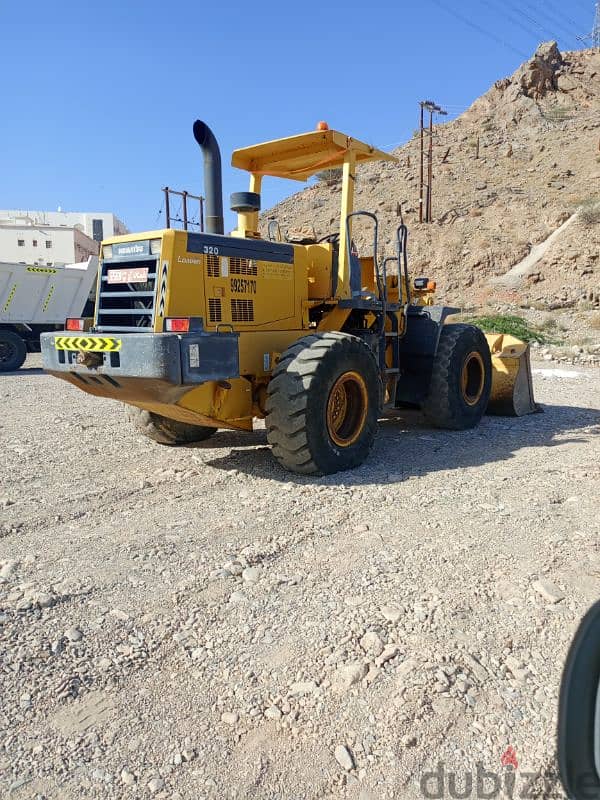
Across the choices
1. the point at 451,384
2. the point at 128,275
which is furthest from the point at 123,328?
the point at 451,384

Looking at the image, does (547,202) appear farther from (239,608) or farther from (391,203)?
(239,608)

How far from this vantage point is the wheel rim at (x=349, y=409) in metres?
5.97

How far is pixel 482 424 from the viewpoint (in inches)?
325

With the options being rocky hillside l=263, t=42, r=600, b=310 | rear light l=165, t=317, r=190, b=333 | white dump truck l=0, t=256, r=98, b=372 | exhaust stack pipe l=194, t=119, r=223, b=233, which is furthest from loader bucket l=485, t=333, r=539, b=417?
rocky hillside l=263, t=42, r=600, b=310

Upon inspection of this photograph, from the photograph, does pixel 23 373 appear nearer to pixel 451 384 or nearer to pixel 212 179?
pixel 212 179

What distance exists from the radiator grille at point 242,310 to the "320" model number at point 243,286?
88 millimetres

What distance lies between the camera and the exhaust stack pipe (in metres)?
6.11

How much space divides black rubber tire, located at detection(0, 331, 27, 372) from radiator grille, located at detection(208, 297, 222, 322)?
36.2 ft

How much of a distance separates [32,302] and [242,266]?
473 inches

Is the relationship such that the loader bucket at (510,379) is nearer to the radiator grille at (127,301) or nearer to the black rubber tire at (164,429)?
the black rubber tire at (164,429)

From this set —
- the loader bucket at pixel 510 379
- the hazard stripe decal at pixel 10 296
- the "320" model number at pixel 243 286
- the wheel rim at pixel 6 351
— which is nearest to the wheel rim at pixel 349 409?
the "320" model number at pixel 243 286

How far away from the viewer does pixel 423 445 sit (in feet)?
23.0

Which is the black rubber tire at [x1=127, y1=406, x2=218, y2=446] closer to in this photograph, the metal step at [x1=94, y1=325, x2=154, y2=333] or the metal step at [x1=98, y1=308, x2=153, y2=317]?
the metal step at [x1=94, y1=325, x2=154, y2=333]

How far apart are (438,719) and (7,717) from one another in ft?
5.39
